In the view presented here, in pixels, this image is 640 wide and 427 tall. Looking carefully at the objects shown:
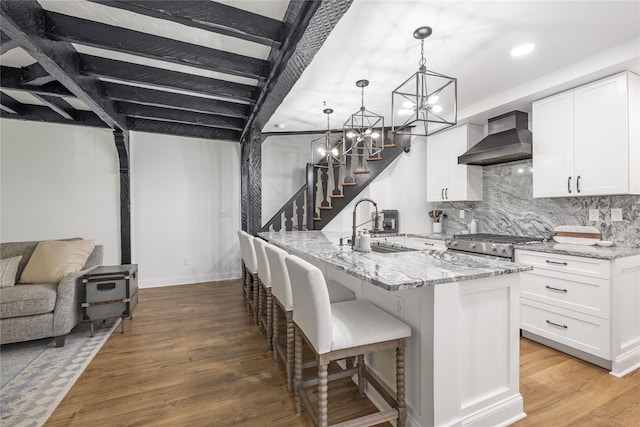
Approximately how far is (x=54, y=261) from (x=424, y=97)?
12.4ft

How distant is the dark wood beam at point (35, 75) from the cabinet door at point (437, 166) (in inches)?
180

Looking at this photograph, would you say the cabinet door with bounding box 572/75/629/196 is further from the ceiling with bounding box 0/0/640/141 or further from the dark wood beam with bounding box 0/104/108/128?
the dark wood beam with bounding box 0/104/108/128

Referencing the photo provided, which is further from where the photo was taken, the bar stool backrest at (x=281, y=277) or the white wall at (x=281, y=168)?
the white wall at (x=281, y=168)

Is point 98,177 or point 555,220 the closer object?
point 555,220

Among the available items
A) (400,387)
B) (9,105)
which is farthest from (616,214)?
(9,105)

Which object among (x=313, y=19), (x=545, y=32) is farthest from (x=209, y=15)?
(x=545, y=32)

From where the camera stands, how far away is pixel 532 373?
2244 mm

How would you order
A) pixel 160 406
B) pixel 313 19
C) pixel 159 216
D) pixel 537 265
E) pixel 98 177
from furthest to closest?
pixel 159 216 → pixel 98 177 → pixel 537 265 → pixel 160 406 → pixel 313 19

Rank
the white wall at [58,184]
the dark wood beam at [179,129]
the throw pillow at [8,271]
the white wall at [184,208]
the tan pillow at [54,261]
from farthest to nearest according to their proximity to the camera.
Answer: the white wall at [184,208] < the dark wood beam at [179,129] < the white wall at [58,184] < the tan pillow at [54,261] < the throw pillow at [8,271]

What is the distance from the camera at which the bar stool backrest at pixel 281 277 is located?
199 cm

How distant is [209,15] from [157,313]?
330cm

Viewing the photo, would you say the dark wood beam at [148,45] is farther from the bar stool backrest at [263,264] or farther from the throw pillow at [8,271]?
the throw pillow at [8,271]

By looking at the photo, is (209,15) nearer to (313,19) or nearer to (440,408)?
(313,19)

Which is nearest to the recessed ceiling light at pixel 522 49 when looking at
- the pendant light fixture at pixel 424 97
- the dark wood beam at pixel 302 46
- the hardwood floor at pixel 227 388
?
the pendant light fixture at pixel 424 97
